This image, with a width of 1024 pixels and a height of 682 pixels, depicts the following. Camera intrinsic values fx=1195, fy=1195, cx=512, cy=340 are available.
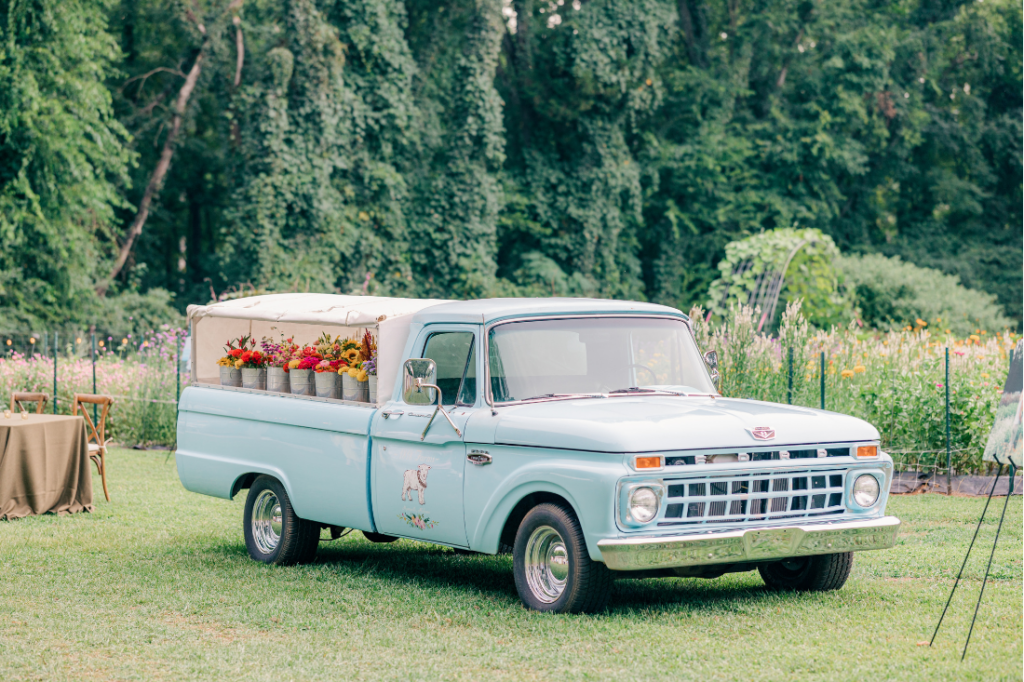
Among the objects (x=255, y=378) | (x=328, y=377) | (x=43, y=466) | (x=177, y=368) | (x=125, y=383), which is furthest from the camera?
(x=125, y=383)

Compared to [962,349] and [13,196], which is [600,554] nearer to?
[962,349]

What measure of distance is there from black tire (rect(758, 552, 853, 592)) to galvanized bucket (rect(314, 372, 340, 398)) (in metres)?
3.41

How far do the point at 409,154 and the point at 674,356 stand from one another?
26748mm

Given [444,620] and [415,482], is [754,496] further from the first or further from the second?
[415,482]

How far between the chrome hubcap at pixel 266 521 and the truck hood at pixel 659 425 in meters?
2.75

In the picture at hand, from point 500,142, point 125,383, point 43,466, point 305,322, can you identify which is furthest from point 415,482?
point 500,142

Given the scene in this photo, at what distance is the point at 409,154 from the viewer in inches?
1344

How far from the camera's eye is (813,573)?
786 centimetres

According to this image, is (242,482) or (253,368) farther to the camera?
(253,368)

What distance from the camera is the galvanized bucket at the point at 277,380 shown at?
9508mm

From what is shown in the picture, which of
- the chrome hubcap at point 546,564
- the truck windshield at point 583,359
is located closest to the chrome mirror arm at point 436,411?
the truck windshield at point 583,359

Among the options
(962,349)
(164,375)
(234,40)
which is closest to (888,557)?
(962,349)

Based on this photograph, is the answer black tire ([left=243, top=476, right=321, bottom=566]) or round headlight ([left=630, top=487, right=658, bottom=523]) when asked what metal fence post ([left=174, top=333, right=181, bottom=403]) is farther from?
round headlight ([left=630, top=487, right=658, bottom=523])

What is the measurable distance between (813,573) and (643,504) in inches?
69.4
